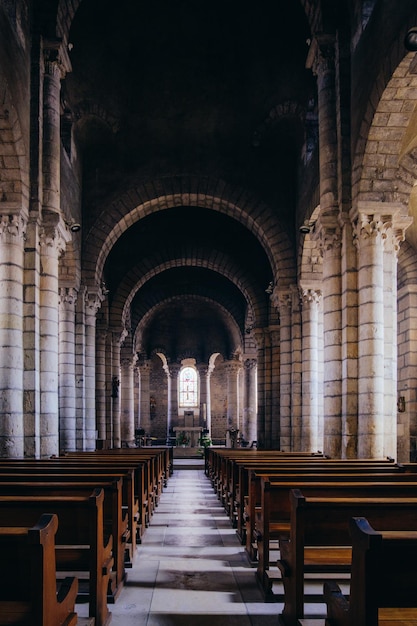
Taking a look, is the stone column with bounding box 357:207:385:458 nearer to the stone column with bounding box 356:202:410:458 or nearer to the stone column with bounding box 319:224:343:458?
the stone column with bounding box 356:202:410:458

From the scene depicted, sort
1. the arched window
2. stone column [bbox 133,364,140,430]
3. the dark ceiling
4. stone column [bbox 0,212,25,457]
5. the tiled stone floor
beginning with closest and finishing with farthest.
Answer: the tiled stone floor → stone column [bbox 0,212,25,457] → the dark ceiling → stone column [bbox 133,364,140,430] → the arched window

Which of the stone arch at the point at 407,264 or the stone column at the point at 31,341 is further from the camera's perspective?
the stone arch at the point at 407,264

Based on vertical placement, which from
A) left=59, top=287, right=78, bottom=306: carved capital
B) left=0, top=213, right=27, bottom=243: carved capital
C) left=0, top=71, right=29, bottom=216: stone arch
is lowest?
left=59, top=287, right=78, bottom=306: carved capital

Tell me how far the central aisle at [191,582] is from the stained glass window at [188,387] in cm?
3244

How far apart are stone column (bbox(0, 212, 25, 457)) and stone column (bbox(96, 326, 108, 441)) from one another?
39.4ft

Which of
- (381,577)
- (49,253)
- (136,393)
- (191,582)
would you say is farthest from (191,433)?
(381,577)

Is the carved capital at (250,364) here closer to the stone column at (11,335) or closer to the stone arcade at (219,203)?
the stone arcade at (219,203)

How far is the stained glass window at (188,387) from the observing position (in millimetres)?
42500

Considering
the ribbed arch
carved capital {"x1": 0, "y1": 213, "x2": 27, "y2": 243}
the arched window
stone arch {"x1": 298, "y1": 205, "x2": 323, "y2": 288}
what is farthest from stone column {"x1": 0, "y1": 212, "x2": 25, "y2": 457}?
the arched window

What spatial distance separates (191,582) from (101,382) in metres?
18.1

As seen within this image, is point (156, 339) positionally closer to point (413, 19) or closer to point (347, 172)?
point (347, 172)

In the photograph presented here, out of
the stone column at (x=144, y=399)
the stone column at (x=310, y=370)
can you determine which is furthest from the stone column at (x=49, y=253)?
the stone column at (x=144, y=399)

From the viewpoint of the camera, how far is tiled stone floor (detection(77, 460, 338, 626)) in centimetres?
498

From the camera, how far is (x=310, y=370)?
18188 millimetres
